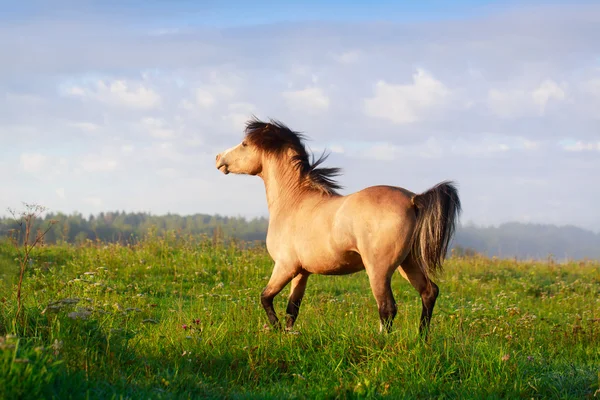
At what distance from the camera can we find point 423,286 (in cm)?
748

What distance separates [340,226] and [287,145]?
1.83 m

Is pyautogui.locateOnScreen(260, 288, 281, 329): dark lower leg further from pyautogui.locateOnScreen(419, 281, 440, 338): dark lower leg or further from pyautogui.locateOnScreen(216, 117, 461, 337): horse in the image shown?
pyautogui.locateOnScreen(419, 281, 440, 338): dark lower leg

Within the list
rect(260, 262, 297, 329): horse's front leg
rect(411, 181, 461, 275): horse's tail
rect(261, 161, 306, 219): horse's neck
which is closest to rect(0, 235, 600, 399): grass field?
rect(260, 262, 297, 329): horse's front leg

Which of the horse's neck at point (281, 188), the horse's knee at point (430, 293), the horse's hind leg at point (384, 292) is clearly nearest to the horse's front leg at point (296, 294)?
the horse's neck at point (281, 188)

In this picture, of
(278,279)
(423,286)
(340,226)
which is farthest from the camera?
(278,279)

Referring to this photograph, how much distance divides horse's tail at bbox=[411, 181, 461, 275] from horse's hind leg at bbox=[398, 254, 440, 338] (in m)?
0.25

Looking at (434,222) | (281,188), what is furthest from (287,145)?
(434,222)

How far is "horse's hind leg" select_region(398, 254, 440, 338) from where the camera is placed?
7376mm

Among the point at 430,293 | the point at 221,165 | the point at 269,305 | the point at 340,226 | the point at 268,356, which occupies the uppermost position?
the point at 221,165

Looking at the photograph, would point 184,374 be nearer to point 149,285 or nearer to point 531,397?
point 531,397

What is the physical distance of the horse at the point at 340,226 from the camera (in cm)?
693

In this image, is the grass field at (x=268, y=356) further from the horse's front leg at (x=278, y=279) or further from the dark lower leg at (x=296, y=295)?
the horse's front leg at (x=278, y=279)

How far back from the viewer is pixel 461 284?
1291 cm

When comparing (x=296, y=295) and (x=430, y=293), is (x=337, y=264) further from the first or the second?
(x=430, y=293)
